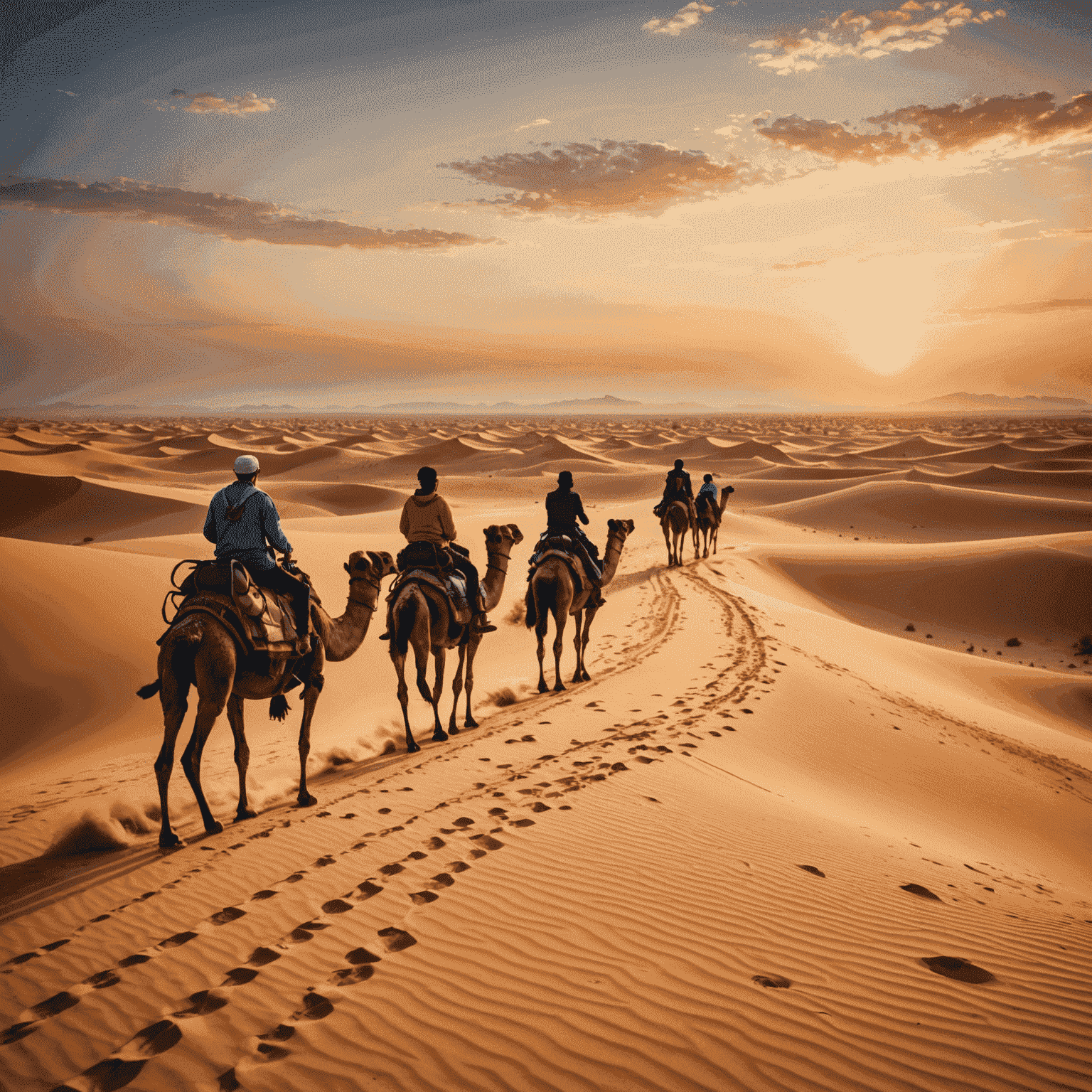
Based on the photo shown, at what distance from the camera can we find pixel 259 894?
507 cm

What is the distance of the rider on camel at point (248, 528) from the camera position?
6.40 m

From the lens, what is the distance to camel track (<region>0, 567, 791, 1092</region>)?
356cm

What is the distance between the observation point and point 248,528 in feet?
21.3

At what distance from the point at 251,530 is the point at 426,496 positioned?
255 cm

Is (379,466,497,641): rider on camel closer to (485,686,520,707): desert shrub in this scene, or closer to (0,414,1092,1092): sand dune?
(485,686,520,707): desert shrub

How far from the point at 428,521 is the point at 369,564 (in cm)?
113

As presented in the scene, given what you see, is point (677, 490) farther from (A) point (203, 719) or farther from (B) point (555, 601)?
(A) point (203, 719)

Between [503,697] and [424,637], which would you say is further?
[503,697]

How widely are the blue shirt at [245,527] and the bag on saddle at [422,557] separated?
7.28 ft

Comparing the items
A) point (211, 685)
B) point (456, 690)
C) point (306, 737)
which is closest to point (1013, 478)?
point (456, 690)

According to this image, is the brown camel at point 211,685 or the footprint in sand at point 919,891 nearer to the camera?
the footprint in sand at point 919,891

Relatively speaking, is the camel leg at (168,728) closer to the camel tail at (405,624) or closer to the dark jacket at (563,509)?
the camel tail at (405,624)

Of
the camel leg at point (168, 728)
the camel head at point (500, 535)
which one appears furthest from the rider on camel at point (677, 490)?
the camel leg at point (168, 728)

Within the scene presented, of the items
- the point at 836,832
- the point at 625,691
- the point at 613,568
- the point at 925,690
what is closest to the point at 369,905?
the point at 836,832
